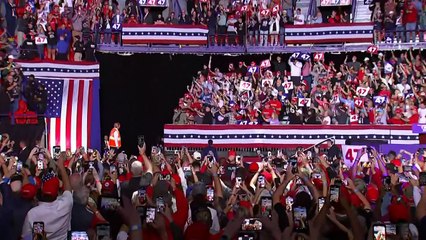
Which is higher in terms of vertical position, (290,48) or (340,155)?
(290,48)

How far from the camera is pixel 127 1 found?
30.6 m

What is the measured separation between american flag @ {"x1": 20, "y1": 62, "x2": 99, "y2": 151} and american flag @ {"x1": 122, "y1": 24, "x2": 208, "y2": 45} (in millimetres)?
2001

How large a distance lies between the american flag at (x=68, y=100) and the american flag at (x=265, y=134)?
7.62 ft

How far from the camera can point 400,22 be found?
94.2 feet

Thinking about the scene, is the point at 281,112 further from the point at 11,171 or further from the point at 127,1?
the point at 11,171

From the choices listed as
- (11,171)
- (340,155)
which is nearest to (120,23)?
(340,155)

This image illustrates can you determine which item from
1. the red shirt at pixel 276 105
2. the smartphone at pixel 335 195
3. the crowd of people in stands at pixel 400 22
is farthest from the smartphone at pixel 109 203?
the crowd of people in stands at pixel 400 22

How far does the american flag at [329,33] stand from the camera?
27891 millimetres

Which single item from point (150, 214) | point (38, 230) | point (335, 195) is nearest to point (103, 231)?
point (38, 230)

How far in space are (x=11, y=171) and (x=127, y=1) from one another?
1900 centimetres

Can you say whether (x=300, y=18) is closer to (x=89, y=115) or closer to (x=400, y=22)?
(x=400, y=22)

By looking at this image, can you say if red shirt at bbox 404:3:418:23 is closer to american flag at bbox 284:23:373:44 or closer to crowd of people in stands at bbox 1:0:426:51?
crowd of people in stands at bbox 1:0:426:51

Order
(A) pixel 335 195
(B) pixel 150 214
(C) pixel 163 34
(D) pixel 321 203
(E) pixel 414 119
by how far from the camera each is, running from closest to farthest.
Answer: (B) pixel 150 214 → (D) pixel 321 203 → (A) pixel 335 195 → (E) pixel 414 119 → (C) pixel 163 34

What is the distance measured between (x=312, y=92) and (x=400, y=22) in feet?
13.2
